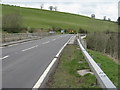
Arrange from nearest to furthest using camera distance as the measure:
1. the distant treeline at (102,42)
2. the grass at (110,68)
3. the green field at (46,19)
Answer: the grass at (110,68), the distant treeline at (102,42), the green field at (46,19)

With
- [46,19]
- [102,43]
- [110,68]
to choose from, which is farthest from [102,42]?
[46,19]

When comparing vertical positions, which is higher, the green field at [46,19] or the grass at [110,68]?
the green field at [46,19]

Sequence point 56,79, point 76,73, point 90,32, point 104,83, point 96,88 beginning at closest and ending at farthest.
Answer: point 104,83 → point 96,88 → point 56,79 → point 76,73 → point 90,32

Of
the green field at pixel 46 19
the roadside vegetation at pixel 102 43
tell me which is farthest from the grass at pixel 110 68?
the green field at pixel 46 19

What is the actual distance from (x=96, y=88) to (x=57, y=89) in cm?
108

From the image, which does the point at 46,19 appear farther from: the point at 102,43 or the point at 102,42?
the point at 102,43

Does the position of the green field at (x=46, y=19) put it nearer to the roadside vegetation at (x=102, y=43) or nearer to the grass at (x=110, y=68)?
the roadside vegetation at (x=102, y=43)

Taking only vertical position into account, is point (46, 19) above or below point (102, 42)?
above

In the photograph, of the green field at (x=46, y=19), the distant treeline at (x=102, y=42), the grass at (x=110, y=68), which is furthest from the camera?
the green field at (x=46, y=19)

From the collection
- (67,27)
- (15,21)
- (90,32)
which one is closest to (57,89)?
(90,32)

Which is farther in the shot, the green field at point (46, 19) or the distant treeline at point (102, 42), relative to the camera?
the green field at point (46, 19)

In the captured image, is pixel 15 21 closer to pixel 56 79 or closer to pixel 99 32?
pixel 99 32

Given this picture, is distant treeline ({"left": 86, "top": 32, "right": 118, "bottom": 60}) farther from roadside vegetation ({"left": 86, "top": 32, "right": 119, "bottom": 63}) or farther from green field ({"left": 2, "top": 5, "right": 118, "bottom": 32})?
green field ({"left": 2, "top": 5, "right": 118, "bottom": 32})

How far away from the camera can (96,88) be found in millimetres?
7191
